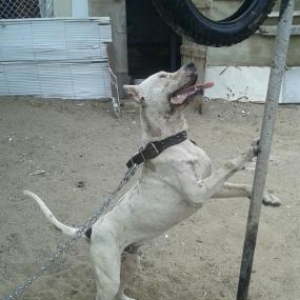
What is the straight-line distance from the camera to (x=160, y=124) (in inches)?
138

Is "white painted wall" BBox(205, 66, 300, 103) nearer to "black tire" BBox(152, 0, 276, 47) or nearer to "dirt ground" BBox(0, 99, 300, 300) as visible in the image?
"dirt ground" BBox(0, 99, 300, 300)

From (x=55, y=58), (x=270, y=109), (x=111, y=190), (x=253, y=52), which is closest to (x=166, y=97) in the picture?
(x=270, y=109)

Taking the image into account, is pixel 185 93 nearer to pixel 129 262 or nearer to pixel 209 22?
pixel 209 22

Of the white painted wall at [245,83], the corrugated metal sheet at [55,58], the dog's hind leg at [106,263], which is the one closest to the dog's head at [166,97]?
the dog's hind leg at [106,263]

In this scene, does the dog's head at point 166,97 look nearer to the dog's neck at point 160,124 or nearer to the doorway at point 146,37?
the dog's neck at point 160,124

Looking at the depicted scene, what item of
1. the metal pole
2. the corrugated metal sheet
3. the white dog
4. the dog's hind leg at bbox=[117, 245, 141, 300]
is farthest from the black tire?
the corrugated metal sheet

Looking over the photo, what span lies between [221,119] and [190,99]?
4867 millimetres

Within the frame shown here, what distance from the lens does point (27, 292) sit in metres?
4.41

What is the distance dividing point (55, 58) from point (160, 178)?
5.62 meters

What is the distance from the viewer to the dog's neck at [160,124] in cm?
351

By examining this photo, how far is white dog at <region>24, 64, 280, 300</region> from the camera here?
3467 millimetres

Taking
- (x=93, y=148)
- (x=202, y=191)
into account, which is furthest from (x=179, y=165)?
(x=93, y=148)

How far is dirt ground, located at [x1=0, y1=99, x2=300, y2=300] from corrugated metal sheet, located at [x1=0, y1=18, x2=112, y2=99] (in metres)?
0.30

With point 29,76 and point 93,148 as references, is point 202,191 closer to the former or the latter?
point 93,148
